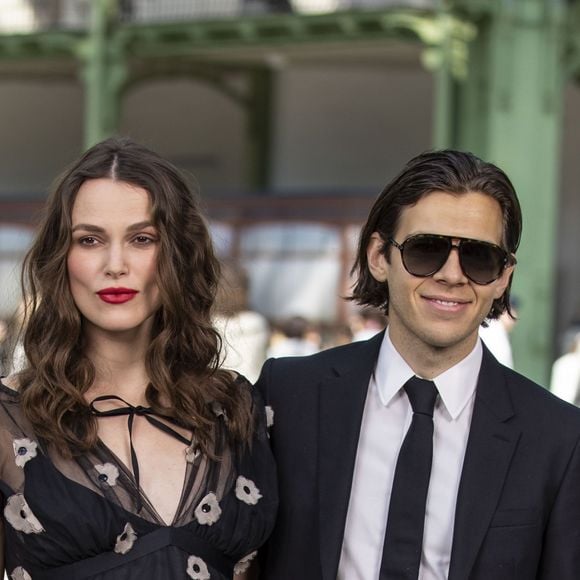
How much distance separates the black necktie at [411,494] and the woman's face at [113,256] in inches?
28.0

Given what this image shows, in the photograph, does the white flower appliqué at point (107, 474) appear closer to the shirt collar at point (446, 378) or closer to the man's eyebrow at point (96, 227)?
the man's eyebrow at point (96, 227)

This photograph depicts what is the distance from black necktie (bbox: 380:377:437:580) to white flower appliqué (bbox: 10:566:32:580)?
32.5 inches

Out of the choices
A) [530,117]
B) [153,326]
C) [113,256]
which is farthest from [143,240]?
[530,117]

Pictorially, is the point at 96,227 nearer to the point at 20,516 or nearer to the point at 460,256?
the point at 20,516

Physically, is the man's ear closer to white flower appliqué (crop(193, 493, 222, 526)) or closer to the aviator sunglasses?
the aviator sunglasses

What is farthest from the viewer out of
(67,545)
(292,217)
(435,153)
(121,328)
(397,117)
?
(397,117)

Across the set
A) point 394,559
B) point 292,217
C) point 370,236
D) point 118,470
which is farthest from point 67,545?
point 292,217

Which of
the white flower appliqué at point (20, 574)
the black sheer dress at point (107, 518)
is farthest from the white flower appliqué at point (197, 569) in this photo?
the white flower appliqué at point (20, 574)

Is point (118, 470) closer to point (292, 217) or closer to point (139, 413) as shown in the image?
point (139, 413)

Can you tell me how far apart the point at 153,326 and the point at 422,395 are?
71 centimetres

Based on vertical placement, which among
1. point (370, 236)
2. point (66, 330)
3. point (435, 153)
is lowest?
point (66, 330)

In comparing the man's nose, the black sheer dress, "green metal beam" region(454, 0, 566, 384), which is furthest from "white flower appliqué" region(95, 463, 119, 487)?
"green metal beam" region(454, 0, 566, 384)

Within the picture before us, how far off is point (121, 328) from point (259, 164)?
16553mm

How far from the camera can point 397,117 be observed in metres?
18.6
